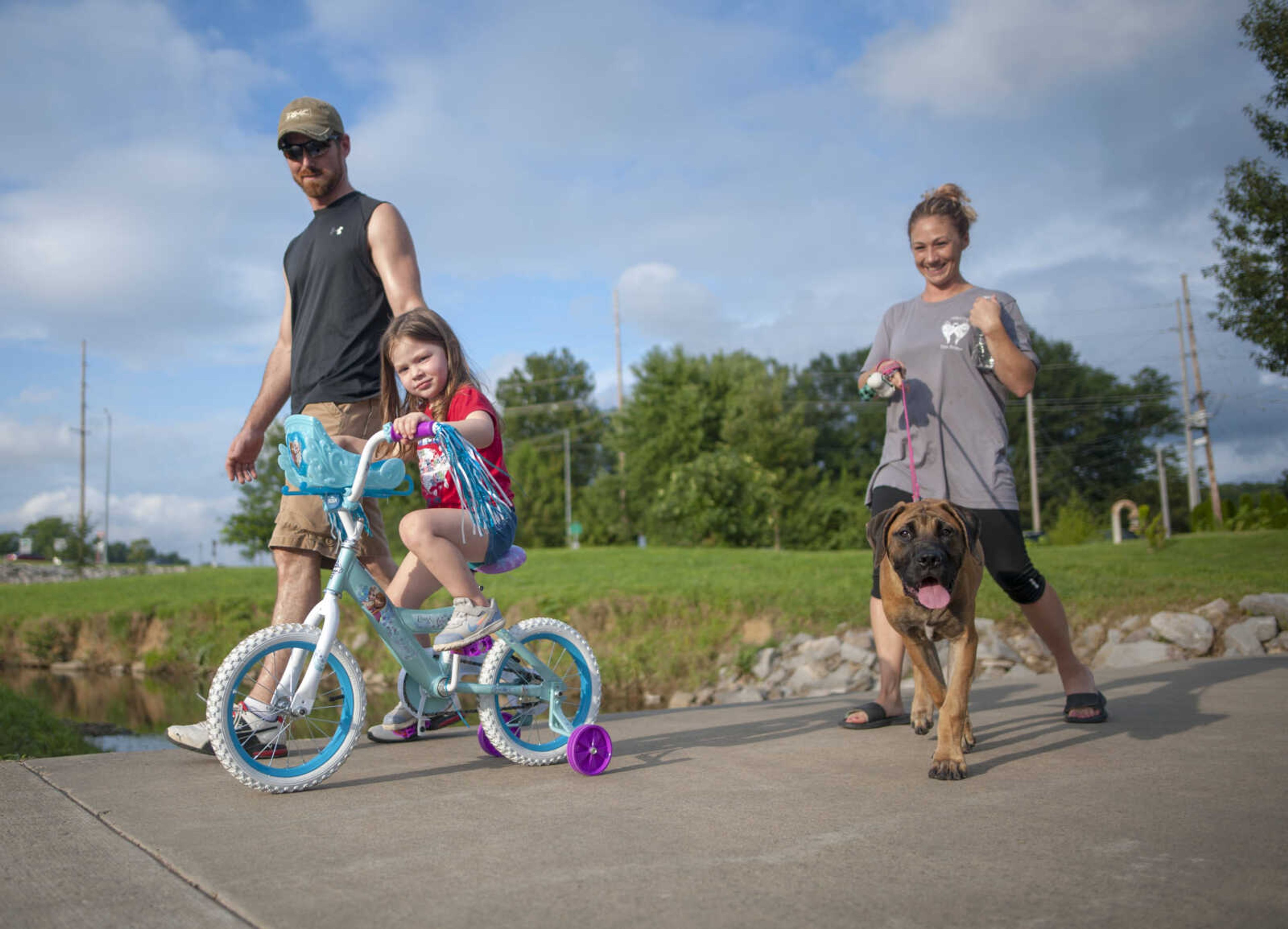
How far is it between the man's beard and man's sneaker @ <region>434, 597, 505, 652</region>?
2.25 meters

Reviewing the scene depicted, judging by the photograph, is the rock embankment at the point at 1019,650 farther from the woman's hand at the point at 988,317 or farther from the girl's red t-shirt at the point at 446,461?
the girl's red t-shirt at the point at 446,461

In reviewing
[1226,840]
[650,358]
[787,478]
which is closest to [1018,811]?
[1226,840]

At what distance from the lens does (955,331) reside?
4934mm

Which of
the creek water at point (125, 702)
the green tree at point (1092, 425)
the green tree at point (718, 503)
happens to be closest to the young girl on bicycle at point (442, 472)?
the creek water at point (125, 702)

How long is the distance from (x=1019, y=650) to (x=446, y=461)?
9.39 m

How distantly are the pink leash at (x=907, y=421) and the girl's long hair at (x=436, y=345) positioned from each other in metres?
2.10

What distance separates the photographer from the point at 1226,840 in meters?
2.73

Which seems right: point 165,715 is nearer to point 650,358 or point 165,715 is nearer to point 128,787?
point 128,787

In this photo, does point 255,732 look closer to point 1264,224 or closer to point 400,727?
point 400,727

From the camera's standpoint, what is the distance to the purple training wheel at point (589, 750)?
3896mm

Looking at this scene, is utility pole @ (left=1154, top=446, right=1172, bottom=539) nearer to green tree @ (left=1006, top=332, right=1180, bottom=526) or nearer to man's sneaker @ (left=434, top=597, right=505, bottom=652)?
green tree @ (left=1006, top=332, right=1180, bottom=526)

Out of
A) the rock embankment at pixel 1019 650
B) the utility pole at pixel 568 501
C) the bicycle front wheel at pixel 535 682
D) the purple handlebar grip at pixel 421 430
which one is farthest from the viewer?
the utility pole at pixel 568 501

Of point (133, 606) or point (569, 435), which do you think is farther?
point (569, 435)

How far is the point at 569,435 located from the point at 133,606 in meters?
56.9
